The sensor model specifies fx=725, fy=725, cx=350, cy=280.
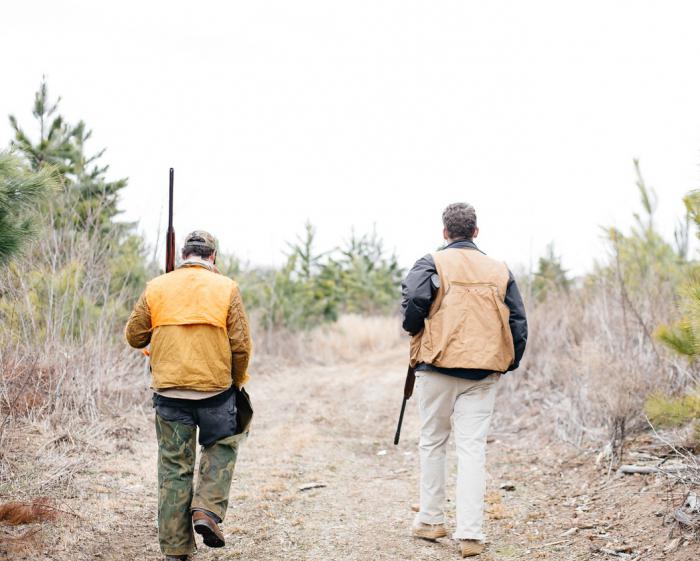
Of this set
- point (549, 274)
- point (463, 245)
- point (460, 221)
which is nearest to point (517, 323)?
point (463, 245)

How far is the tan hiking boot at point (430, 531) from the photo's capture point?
4.64m

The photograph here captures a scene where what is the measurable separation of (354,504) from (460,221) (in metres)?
2.39

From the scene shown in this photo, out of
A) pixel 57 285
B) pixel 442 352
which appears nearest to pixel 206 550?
pixel 442 352

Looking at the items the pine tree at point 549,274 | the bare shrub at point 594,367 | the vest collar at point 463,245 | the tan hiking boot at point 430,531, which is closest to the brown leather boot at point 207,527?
the tan hiking boot at point 430,531

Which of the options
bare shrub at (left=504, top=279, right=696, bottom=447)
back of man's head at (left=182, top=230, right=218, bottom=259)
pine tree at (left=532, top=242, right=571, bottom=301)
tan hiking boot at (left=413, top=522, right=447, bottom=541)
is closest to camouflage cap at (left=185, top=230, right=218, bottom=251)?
back of man's head at (left=182, top=230, right=218, bottom=259)

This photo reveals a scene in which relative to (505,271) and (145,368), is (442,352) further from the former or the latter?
(145,368)

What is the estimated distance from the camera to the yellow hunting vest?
4156 mm

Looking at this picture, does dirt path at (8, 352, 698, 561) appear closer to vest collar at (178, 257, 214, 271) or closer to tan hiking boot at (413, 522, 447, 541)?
tan hiking boot at (413, 522, 447, 541)

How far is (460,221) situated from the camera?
184 inches

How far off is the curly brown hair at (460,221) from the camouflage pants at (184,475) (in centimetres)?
182

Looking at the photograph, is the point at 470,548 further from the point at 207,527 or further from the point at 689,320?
the point at 689,320

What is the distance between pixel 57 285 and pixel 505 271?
4399 mm

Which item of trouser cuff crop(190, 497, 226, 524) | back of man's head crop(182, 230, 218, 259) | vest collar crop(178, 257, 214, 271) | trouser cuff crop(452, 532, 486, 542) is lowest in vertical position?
trouser cuff crop(452, 532, 486, 542)

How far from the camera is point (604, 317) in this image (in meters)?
7.93
